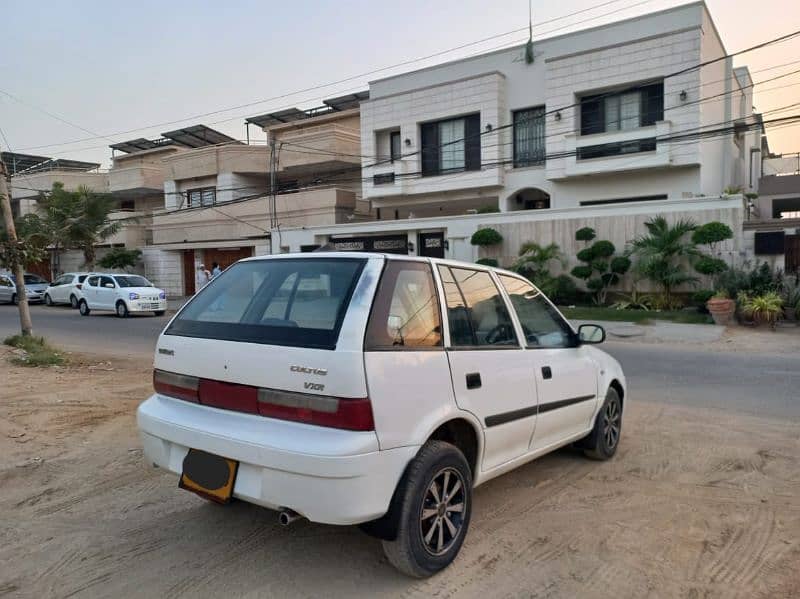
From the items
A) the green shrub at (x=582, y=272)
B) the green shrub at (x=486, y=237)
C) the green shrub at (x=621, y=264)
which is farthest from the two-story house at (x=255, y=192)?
the green shrub at (x=621, y=264)

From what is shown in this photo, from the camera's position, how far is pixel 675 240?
17.1m

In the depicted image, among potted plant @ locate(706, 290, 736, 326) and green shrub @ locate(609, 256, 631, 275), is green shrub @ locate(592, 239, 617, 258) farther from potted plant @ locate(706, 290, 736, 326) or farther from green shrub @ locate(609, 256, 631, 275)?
potted plant @ locate(706, 290, 736, 326)

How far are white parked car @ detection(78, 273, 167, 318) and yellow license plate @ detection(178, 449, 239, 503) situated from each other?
19.3 m

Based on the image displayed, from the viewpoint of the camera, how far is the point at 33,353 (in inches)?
397

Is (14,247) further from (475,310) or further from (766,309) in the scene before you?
(766,309)

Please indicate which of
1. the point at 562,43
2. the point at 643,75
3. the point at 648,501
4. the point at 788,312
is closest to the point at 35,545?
the point at 648,501

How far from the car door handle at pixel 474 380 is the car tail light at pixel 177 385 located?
154cm

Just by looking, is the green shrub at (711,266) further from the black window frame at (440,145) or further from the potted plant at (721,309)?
the black window frame at (440,145)

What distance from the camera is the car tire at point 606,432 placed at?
16.1 feet

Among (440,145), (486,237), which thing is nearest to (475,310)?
(486,237)

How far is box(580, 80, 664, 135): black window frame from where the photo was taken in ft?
69.7

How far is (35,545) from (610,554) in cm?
336

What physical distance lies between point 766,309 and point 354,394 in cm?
1478

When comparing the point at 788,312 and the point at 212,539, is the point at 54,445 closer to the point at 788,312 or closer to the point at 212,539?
the point at 212,539
